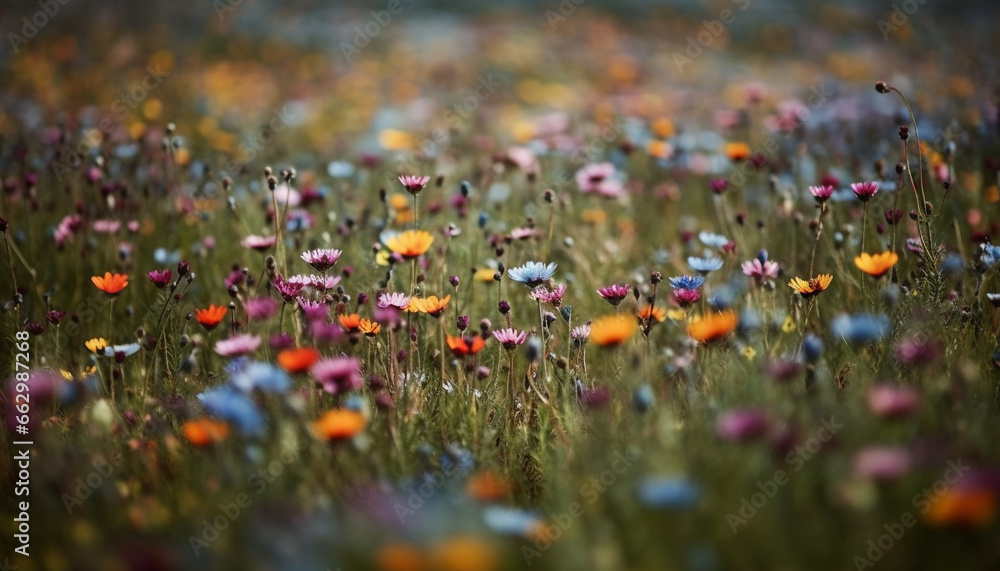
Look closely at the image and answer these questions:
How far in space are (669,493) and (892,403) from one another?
0.39 m

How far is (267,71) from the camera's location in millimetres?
8266

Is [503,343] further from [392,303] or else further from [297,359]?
[297,359]

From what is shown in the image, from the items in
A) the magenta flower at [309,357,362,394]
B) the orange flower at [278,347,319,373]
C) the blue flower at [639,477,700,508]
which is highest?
the blue flower at [639,477,700,508]

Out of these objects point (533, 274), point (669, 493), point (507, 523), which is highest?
point (669, 493)

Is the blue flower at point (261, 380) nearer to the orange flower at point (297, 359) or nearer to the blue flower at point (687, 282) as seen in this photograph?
the orange flower at point (297, 359)

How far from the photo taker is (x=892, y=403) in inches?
43.1

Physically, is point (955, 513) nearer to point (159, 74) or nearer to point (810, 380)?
point (810, 380)

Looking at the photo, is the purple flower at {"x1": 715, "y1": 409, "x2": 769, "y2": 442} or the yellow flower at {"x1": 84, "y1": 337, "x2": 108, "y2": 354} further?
the yellow flower at {"x1": 84, "y1": 337, "x2": 108, "y2": 354}

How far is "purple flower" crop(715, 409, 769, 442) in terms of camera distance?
3.55ft

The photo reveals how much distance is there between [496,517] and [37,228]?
272 cm

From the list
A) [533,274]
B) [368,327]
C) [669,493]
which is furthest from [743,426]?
[368,327]

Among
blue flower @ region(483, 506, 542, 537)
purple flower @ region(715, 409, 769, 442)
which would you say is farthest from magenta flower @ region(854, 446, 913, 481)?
blue flower @ region(483, 506, 542, 537)

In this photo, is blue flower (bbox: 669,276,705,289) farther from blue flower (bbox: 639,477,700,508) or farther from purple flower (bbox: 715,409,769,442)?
blue flower (bbox: 639,477,700,508)

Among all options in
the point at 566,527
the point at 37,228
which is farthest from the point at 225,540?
the point at 37,228
